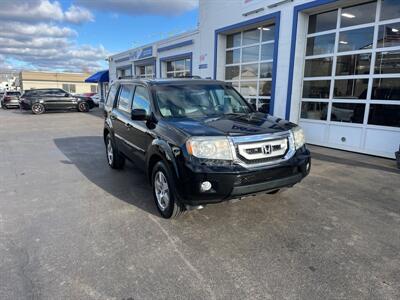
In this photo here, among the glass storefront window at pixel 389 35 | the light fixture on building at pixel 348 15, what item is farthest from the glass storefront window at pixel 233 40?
the glass storefront window at pixel 389 35

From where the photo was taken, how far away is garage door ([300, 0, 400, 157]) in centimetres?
708

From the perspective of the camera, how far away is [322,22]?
8633 millimetres

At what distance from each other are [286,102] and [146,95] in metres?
6.10

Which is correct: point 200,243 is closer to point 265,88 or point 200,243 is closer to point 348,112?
point 348,112

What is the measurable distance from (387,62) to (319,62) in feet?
6.55

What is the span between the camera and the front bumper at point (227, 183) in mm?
3174

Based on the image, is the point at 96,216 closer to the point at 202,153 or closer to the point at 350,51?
the point at 202,153

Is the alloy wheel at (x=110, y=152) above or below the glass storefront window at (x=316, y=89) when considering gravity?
below

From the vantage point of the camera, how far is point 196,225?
3682 mm

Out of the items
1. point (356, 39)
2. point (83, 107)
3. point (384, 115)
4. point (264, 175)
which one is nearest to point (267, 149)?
point (264, 175)

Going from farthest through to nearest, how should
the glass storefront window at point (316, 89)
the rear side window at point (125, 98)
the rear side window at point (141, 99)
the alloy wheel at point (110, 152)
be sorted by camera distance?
1. the glass storefront window at point (316, 89)
2. the alloy wheel at point (110, 152)
3. the rear side window at point (125, 98)
4. the rear side window at point (141, 99)

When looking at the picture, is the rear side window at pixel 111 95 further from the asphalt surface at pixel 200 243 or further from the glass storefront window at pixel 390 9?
the glass storefront window at pixel 390 9

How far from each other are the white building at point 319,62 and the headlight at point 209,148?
3425mm

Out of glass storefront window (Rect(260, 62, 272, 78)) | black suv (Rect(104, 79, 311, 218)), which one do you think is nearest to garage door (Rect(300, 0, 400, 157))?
glass storefront window (Rect(260, 62, 272, 78))
